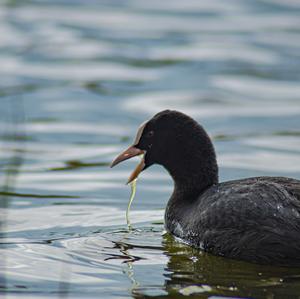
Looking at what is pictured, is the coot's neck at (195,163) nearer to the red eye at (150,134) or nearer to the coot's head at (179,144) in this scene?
the coot's head at (179,144)

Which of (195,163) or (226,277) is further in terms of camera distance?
(195,163)

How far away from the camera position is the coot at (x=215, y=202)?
8234 mm

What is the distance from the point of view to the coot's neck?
374 inches

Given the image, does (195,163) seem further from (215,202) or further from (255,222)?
(255,222)

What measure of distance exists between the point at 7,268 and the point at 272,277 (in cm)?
187

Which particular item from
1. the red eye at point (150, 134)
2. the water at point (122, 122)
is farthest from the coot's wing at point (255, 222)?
the red eye at point (150, 134)

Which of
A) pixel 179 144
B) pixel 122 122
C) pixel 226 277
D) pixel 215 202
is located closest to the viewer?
pixel 226 277

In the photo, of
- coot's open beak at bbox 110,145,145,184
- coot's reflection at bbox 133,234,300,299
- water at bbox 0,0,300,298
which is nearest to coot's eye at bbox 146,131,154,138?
coot's open beak at bbox 110,145,145,184

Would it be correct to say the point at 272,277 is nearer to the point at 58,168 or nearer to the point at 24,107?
the point at 58,168

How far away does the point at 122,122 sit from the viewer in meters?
14.6

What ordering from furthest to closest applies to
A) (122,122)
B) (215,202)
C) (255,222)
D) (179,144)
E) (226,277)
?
1. (122,122)
2. (179,144)
3. (215,202)
4. (255,222)
5. (226,277)

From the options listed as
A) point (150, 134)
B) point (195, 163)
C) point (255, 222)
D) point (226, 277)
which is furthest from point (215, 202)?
point (150, 134)

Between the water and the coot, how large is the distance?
0.13 m

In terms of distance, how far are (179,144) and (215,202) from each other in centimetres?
97
